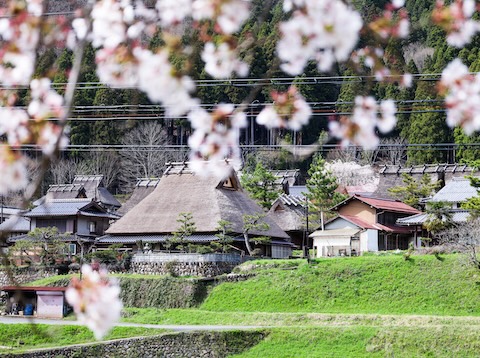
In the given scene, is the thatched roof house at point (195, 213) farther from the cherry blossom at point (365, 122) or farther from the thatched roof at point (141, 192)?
the cherry blossom at point (365, 122)

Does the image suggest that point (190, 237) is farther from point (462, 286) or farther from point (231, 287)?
point (462, 286)

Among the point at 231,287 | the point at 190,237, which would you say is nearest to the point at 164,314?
the point at 231,287

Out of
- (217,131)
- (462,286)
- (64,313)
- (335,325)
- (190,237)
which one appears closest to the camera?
(217,131)

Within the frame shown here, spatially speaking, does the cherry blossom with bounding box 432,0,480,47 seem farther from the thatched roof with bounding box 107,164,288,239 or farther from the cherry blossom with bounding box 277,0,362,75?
the thatched roof with bounding box 107,164,288,239

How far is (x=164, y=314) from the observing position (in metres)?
19.9

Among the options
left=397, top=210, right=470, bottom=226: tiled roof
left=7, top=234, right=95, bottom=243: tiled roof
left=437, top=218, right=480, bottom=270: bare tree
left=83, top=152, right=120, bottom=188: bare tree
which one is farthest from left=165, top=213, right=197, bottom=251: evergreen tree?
left=83, top=152, right=120, bottom=188: bare tree

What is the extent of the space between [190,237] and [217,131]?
21.1m

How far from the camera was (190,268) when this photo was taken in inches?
886

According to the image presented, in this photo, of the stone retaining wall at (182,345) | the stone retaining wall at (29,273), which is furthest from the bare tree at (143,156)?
the stone retaining wall at (182,345)

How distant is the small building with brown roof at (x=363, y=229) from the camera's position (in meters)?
25.5

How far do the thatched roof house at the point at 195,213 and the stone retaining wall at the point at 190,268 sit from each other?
147cm

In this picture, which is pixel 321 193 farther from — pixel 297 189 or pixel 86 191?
pixel 86 191

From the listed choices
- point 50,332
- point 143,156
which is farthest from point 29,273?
point 143,156

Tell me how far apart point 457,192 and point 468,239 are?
23.6 feet
